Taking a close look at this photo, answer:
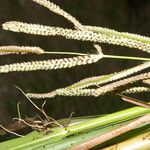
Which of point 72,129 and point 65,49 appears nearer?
point 72,129

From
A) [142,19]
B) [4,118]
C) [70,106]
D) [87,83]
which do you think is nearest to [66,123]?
[87,83]

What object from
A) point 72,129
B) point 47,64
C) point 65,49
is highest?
point 65,49

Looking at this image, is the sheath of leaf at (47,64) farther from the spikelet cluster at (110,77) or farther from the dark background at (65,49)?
the dark background at (65,49)

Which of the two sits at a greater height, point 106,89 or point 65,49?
point 65,49

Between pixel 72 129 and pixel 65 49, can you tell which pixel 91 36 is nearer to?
pixel 72 129

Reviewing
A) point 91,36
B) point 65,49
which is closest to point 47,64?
point 91,36

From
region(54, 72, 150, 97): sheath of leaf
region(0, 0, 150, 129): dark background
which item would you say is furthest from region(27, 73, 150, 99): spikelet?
region(0, 0, 150, 129): dark background

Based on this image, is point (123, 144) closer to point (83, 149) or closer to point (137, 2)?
point (83, 149)

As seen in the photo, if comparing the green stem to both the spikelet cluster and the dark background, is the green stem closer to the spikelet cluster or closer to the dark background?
the spikelet cluster
